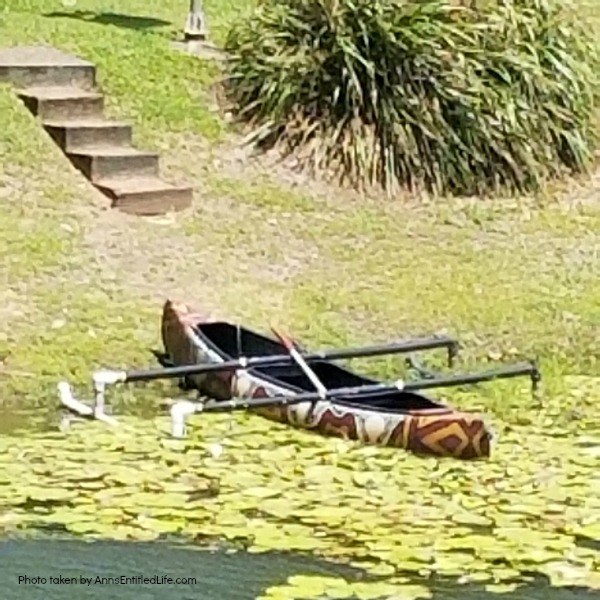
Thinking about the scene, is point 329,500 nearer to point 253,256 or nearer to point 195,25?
point 253,256

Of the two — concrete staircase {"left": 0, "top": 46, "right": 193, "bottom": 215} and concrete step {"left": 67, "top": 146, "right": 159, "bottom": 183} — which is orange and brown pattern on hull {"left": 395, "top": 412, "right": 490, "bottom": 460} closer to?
concrete staircase {"left": 0, "top": 46, "right": 193, "bottom": 215}

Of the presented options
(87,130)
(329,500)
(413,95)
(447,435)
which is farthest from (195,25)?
(329,500)

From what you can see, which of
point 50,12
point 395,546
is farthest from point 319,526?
point 50,12

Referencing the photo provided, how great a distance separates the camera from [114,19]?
678 inches

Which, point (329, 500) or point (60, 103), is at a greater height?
point (60, 103)

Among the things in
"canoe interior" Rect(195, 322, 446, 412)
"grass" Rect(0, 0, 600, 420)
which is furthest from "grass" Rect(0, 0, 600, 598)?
"canoe interior" Rect(195, 322, 446, 412)

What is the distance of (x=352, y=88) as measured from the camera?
13.9 m

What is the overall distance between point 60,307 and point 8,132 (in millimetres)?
2773

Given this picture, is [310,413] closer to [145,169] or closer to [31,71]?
[145,169]

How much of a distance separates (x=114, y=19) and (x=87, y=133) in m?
4.08

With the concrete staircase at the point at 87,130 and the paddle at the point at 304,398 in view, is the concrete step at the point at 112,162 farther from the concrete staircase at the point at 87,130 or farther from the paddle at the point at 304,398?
the paddle at the point at 304,398

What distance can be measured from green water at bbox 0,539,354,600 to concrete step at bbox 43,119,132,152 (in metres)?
6.27

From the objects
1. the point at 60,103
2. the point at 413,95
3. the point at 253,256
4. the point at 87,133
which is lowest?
the point at 253,256

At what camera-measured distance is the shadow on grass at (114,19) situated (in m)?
16.8
